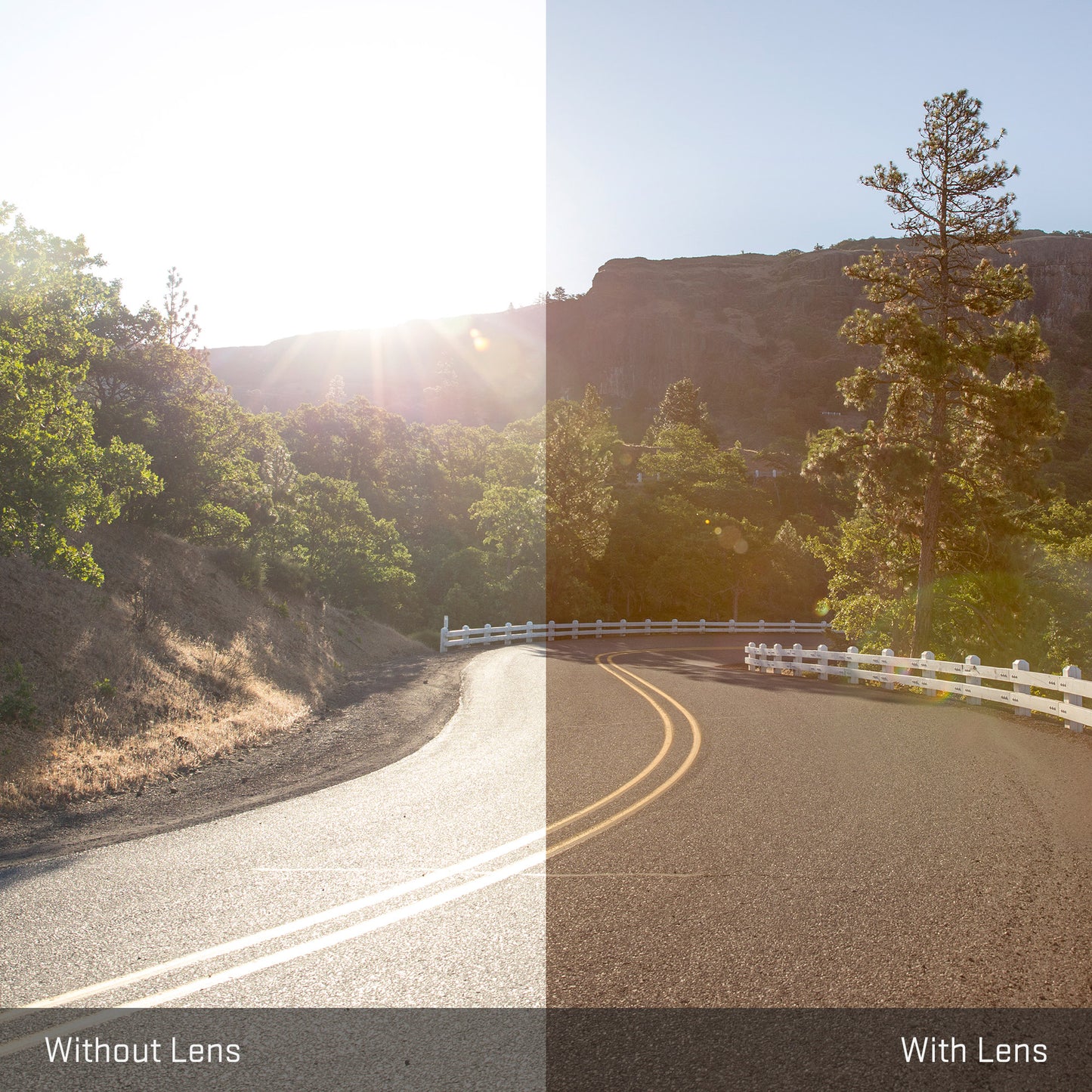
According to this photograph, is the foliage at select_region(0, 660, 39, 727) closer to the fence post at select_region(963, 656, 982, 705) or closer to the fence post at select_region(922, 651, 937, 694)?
the fence post at select_region(963, 656, 982, 705)

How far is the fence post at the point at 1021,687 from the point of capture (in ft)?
49.0

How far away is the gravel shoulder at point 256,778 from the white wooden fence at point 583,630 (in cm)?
1641

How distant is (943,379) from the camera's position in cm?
2355

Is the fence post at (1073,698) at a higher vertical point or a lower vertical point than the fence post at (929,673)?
higher

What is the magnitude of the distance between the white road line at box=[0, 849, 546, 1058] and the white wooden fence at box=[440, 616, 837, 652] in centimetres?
2770

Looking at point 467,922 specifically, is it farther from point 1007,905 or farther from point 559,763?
point 559,763

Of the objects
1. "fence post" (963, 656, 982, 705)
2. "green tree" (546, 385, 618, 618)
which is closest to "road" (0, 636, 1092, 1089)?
"fence post" (963, 656, 982, 705)

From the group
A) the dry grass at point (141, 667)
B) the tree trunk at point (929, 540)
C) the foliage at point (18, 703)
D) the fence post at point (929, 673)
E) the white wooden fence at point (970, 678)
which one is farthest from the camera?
the tree trunk at point (929, 540)

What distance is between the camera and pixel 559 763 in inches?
425

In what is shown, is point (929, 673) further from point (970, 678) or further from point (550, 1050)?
point (550, 1050)

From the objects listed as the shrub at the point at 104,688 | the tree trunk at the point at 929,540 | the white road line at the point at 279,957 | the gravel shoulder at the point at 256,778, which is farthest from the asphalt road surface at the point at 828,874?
the tree trunk at the point at 929,540

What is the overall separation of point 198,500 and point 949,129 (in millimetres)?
25043

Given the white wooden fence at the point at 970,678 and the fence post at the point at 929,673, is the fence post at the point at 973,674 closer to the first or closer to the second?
the white wooden fence at the point at 970,678

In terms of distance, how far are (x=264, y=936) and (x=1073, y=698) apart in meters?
13.4
